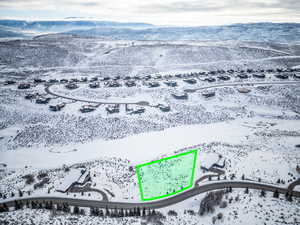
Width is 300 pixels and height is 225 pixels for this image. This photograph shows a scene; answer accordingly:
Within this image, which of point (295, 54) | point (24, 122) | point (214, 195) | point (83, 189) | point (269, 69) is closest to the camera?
point (214, 195)

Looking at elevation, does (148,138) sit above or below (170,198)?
above

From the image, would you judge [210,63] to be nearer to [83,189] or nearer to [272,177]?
[272,177]

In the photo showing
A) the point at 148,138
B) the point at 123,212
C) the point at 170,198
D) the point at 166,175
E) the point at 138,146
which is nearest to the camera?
the point at 123,212

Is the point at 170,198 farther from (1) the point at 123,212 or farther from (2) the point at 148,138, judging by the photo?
(2) the point at 148,138

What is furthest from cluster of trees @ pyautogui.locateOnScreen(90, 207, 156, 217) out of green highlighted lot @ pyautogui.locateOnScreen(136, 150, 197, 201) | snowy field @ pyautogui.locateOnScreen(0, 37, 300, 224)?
green highlighted lot @ pyautogui.locateOnScreen(136, 150, 197, 201)

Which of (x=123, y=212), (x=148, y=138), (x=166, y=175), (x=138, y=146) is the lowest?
(x=123, y=212)

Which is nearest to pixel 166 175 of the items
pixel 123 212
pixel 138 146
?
pixel 123 212

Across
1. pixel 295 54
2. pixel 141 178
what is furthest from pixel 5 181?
pixel 295 54
